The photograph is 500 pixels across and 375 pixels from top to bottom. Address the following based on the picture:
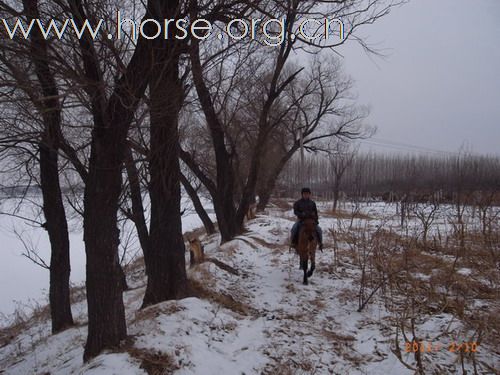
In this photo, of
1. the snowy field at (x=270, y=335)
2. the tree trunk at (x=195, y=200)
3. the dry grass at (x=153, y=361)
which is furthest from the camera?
the tree trunk at (x=195, y=200)

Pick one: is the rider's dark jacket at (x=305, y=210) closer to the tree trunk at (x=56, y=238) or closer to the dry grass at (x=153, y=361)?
the dry grass at (x=153, y=361)

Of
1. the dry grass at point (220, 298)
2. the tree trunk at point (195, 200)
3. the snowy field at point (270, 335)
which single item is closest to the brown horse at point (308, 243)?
the snowy field at point (270, 335)

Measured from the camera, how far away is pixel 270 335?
4512 mm

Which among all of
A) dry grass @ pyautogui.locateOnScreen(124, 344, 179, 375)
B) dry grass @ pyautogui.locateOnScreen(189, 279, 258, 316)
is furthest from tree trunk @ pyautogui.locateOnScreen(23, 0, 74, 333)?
dry grass @ pyautogui.locateOnScreen(124, 344, 179, 375)

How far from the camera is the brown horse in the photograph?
6.80m

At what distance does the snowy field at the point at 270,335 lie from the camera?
3.57 m

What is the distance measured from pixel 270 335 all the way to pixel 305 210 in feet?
10.7

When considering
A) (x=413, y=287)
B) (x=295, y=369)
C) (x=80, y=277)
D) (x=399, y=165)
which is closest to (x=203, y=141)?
(x=80, y=277)

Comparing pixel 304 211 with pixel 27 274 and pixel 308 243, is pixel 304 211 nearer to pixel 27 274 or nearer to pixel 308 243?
pixel 308 243

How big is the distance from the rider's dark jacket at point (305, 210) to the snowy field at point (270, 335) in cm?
130

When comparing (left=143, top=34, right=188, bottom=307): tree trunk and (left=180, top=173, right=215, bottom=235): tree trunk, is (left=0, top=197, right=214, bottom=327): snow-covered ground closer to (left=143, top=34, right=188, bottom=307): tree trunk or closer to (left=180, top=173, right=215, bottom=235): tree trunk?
(left=180, top=173, right=215, bottom=235): tree trunk

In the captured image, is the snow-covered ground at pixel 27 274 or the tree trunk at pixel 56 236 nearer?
the tree trunk at pixel 56 236

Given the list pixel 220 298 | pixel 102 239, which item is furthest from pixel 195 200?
pixel 102 239

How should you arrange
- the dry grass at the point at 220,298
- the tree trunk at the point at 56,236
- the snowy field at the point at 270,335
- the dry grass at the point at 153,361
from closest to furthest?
the dry grass at the point at 153,361, the snowy field at the point at 270,335, the dry grass at the point at 220,298, the tree trunk at the point at 56,236
